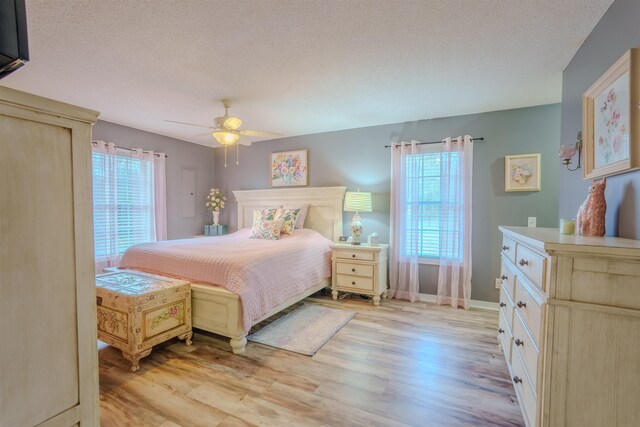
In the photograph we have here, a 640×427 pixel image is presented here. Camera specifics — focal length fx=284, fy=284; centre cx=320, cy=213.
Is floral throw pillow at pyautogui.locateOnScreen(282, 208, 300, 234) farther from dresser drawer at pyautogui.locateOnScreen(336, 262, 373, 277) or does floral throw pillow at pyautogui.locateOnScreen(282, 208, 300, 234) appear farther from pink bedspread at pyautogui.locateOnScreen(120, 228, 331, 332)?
dresser drawer at pyautogui.locateOnScreen(336, 262, 373, 277)

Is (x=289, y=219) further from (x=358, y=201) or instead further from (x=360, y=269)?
(x=360, y=269)

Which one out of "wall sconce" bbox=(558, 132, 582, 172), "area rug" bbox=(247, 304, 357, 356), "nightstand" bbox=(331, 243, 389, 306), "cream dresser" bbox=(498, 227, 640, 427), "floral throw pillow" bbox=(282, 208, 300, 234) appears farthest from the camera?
"floral throw pillow" bbox=(282, 208, 300, 234)

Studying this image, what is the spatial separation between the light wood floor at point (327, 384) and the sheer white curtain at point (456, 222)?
735 millimetres

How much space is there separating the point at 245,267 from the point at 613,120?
257 cm

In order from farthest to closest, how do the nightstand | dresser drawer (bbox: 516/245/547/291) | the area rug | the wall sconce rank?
the nightstand, the area rug, the wall sconce, dresser drawer (bbox: 516/245/547/291)

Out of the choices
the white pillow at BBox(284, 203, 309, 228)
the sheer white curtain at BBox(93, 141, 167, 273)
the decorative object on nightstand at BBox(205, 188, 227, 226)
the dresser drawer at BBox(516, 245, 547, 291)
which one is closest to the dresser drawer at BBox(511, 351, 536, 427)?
the dresser drawer at BBox(516, 245, 547, 291)

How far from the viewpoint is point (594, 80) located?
5.93 ft

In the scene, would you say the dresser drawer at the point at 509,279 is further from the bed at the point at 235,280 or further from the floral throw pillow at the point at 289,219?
the floral throw pillow at the point at 289,219

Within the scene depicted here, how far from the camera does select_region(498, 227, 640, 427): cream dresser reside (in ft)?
3.33

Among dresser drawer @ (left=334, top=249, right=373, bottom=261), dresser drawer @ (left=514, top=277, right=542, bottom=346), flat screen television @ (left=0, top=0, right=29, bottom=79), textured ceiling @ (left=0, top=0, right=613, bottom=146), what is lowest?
dresser drawer @ (left=334, top=249, right=373, bottom=261)

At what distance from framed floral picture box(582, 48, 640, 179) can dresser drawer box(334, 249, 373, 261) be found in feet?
7.02

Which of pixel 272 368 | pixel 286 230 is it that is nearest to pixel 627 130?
pixel 272 368

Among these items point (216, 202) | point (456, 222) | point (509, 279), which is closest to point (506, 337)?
point (509, 279)

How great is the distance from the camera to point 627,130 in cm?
142
